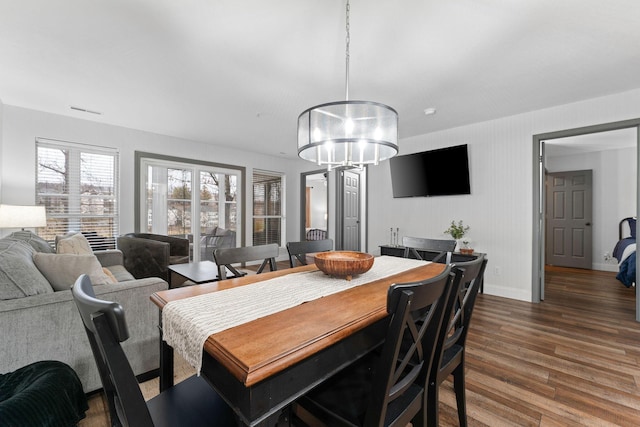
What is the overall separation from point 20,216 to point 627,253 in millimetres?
7499

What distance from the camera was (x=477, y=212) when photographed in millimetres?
4004

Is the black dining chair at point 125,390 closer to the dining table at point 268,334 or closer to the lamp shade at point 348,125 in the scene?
the dining table at point 268,334

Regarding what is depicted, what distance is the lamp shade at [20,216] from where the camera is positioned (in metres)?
2.80

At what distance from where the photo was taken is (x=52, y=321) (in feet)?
5.19

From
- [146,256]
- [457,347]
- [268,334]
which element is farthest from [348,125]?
[146,256]

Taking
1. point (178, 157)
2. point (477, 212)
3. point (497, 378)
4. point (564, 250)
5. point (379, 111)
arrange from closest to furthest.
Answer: point (379, 111) < point (497, 378) < point (477, 212) < point (178, 157) < point (564, 250)

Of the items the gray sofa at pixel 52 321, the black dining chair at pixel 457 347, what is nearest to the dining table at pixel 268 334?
the black dining chair at pixel 457 347

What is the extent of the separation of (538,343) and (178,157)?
5402mm

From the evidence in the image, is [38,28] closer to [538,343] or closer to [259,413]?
[259,413]

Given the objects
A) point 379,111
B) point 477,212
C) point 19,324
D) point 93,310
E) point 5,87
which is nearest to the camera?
point 93,310

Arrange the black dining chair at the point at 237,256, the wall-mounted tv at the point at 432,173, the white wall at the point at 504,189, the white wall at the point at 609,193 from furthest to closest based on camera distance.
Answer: the white wall at the point at 609,193 < the wall-mounted tv at the point at 432,173 < the white wall at the point at 504,189 < the black dining chair at the point at 237,256

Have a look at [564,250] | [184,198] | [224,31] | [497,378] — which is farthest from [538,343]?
[184,198]

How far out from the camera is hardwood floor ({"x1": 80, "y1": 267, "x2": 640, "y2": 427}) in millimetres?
1609

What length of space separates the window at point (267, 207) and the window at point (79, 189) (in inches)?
99.5
